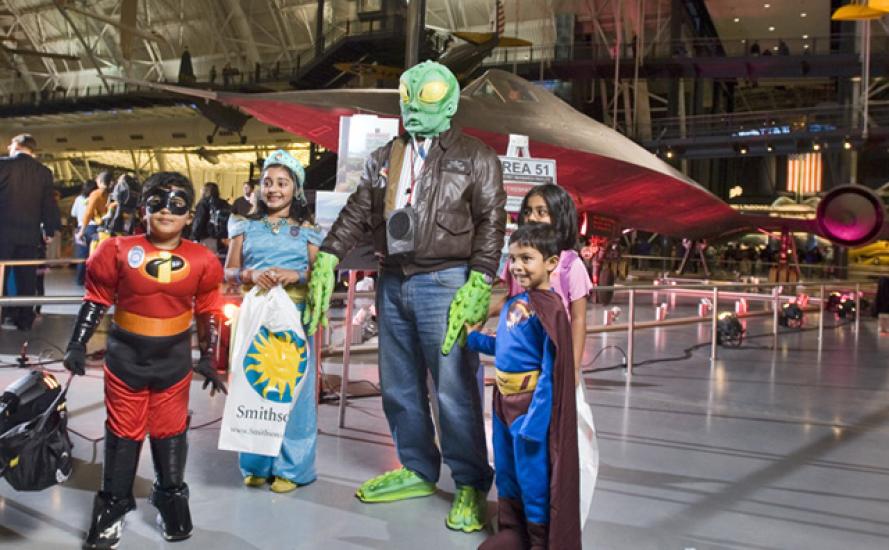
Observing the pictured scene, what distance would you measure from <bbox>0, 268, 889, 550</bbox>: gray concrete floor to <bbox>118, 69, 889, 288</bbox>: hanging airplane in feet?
7.77

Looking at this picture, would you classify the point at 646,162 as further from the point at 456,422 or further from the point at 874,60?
the point at 874,60

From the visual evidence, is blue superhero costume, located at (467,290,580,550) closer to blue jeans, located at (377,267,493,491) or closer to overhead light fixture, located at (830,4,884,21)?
blue jeans, located at (377,267,493,491)

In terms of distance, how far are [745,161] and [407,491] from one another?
44.5 meters

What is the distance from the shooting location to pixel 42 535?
2.54 meters

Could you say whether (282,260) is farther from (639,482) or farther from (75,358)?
(639,482)

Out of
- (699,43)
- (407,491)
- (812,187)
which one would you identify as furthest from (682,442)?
(699,43)

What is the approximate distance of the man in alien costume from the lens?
9.34ft

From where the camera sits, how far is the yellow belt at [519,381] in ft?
8.00

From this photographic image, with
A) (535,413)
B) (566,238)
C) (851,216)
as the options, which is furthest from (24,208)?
(851,216)

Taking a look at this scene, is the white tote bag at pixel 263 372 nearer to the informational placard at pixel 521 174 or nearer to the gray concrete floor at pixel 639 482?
the gray concrete floor at pixel 639 482

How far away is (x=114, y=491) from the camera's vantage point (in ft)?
8.14

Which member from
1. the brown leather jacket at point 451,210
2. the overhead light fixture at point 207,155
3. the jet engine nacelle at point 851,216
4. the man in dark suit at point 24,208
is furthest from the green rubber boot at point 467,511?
the overhead light fixture at point 207,155

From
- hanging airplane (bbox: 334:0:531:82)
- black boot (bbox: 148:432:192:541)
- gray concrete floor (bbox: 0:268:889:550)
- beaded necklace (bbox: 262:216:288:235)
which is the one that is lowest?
gray concrete floor (bbox: 0:268:889:550)

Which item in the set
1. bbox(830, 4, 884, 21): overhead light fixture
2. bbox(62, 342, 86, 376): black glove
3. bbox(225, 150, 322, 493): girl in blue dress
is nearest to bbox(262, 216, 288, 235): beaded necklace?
bbox(225, 150, 322, 493): girl in blue dress
